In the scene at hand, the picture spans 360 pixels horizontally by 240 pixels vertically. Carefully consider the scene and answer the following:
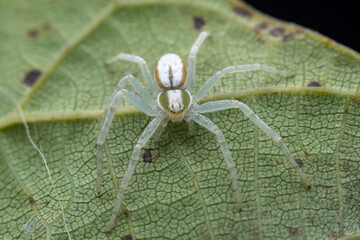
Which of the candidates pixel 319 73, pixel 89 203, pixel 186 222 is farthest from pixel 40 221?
pixel 319 73

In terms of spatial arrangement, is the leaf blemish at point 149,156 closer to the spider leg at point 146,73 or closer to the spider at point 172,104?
the spider at point 172,104

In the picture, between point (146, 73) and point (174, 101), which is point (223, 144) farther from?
point (146, 73)

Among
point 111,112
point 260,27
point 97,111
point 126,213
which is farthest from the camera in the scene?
point 260,27

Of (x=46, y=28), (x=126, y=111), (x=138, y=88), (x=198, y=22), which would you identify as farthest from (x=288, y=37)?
(x=46, y=28)

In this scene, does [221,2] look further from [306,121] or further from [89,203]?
[89,203]

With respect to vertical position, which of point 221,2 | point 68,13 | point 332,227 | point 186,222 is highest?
point 68,13

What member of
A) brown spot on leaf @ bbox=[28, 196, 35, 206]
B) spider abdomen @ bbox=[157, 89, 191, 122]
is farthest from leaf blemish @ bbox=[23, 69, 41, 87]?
spider abdomen @ bbox=[157, 89, 191, 122]

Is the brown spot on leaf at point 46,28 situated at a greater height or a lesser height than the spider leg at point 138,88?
greater

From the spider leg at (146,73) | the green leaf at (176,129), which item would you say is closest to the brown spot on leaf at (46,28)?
the green leaf at (176,129)
